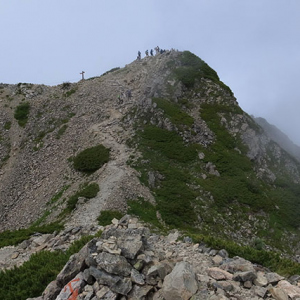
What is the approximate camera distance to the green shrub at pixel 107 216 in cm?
2345

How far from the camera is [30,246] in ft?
68.0

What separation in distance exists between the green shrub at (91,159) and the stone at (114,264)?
24478mm

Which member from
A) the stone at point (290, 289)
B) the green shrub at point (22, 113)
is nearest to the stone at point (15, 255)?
the stone at point (290, 289)

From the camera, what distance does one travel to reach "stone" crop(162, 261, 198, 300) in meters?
8.92

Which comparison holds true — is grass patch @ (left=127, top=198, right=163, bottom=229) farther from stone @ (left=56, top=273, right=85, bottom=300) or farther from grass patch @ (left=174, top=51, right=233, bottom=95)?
grass patch @ (left=174, top=51, right=233, bottom=95)

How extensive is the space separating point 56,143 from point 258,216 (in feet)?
104

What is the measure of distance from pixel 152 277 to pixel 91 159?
27301mm

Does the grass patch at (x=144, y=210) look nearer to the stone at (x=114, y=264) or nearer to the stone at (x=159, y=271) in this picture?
the stone at (x=114, y=264)

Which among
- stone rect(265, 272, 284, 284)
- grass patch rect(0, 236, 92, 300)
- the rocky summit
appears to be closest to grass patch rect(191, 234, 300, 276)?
the rocky summit

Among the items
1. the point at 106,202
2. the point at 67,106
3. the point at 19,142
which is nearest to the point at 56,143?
the point at 19,142

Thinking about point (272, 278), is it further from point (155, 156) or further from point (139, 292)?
point (155, 156)

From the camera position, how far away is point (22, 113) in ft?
173

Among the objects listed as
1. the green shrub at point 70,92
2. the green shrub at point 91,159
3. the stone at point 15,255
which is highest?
the green shrub at point 70,92

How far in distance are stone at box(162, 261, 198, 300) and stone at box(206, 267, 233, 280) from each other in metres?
1.15
